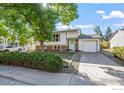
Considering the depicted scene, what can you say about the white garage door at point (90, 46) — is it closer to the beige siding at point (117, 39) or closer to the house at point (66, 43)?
the house at point (66, 43)

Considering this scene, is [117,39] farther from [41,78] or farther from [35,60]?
[41,78]

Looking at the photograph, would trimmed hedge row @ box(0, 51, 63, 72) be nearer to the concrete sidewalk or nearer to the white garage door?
the concrete sidewalk

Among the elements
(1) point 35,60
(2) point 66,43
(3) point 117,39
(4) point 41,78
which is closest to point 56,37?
(2) point 66,43

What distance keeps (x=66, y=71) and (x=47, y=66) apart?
808mm

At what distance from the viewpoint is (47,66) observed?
8828 millimetres

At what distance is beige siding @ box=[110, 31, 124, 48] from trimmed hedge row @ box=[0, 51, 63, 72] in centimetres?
290

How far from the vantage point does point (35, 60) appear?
939cm

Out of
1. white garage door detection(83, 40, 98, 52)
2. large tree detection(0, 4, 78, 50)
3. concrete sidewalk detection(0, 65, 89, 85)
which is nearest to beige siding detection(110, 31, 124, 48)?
large tree detection(0, 4, 78, 50)

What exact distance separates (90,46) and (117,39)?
272 inches

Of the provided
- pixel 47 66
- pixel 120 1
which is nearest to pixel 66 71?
pixel 47 66

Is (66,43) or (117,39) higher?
(117,39)

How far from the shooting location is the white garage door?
16.3 meters
